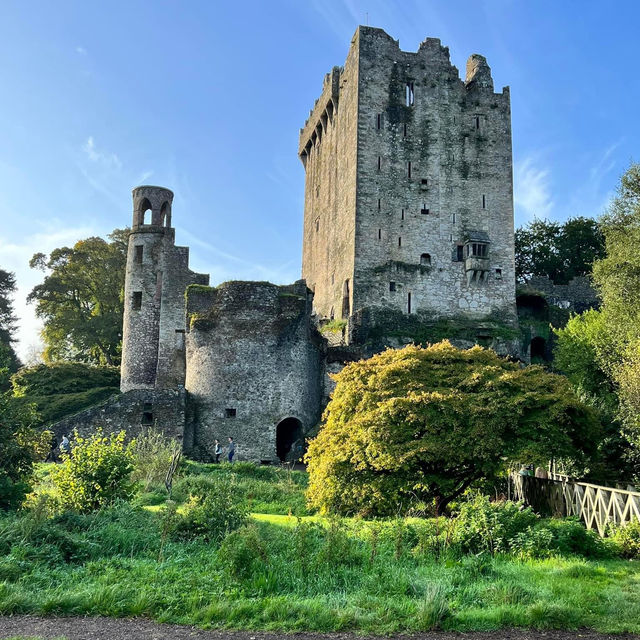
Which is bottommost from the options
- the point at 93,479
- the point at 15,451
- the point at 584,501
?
the point at 584,501

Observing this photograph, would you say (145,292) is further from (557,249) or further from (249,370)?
(557,249)

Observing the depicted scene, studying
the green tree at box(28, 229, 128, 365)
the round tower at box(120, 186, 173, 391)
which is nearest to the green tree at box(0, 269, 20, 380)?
the green tree at box(28, 229, 128, 365)

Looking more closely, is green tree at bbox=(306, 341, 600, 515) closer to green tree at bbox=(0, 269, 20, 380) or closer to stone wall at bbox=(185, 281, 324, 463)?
stone wall at bbox=(185, 281, 324, 463)

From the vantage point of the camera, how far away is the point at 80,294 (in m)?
46.4

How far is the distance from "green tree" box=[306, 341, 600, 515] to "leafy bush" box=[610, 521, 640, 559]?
2.57 m

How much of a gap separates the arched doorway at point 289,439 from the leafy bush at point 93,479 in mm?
13104

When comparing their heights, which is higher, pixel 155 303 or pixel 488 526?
pixel 155 303

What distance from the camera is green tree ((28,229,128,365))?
1777 inches

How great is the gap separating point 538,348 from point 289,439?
17766 mm

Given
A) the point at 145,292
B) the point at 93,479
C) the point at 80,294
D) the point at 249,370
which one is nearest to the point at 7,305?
the point at 80,294

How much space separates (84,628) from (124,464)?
6.94 metres

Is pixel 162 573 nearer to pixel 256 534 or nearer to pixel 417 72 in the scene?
pixel 256 534

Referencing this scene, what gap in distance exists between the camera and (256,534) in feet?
39.6

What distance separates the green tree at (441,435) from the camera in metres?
16.3
